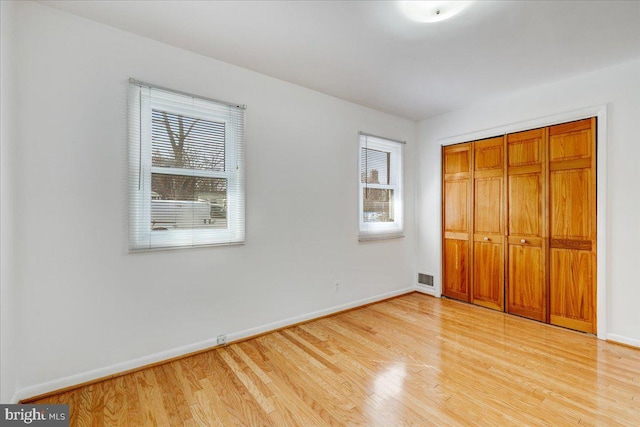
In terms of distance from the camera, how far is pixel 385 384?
84.7 inches

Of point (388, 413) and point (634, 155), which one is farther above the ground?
point (634, 155)

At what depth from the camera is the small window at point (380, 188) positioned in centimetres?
395

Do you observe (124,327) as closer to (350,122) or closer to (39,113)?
(39,113)

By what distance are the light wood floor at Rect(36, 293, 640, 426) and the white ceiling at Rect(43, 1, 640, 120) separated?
2.64 m

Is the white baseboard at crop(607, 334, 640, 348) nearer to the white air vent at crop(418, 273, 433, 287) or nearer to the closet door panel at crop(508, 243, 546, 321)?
the closet door panel at crop(508, 243, 546, 321)

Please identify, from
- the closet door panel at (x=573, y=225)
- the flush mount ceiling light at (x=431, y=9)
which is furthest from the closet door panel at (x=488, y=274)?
the flush mount ceiling light at (x=431, y=9)

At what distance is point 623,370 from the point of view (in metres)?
2.32

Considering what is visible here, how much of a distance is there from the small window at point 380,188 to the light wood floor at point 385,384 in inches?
59.1

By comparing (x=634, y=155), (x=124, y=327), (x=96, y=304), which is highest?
(x=634, y=155)

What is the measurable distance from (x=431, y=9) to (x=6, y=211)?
9.84ft

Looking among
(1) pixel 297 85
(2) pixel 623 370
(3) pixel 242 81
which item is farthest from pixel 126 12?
(2) pixel 623 370

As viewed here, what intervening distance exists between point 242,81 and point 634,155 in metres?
3.76

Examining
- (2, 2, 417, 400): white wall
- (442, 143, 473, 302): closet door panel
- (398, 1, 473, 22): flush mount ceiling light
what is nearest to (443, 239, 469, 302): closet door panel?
(442, 143, 473, 302): closet door panel

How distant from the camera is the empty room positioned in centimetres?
194
